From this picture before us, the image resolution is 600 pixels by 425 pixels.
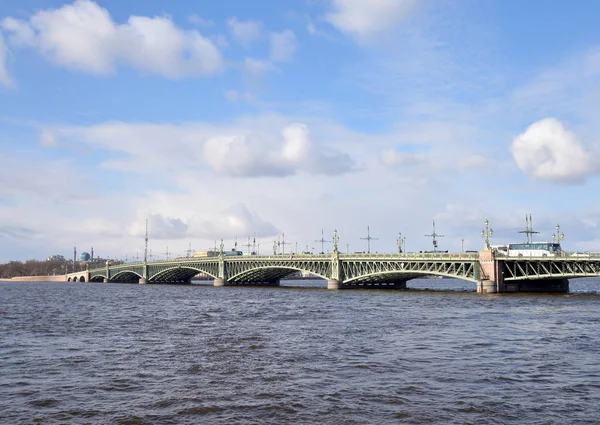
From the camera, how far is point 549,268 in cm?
7975

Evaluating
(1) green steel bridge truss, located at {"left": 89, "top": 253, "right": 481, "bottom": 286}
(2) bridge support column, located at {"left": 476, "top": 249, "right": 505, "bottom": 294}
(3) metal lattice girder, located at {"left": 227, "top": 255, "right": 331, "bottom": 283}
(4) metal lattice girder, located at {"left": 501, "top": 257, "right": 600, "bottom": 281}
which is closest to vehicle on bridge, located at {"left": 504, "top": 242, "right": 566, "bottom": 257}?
(4) metal lattice girder, located at {"left": 501, "top": 257, "right": 600, "bottom": 281}

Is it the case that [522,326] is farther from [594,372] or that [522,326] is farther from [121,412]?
[121,412]

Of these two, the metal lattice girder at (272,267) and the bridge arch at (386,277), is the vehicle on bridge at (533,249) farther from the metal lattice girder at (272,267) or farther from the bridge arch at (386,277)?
the metal lattice girder at (272,267)

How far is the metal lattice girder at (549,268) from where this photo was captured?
244 feet

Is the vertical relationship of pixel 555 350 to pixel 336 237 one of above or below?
below

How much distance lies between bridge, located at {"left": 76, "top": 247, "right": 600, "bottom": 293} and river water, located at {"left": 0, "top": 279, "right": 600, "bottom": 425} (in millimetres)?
31602

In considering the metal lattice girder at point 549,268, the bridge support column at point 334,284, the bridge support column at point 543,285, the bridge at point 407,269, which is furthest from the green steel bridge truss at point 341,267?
the bridge support column at point 543,285

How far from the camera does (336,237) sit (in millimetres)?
121625

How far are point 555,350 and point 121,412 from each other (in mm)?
24417

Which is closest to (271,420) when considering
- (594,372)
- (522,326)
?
(594,372)

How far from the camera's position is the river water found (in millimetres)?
20359

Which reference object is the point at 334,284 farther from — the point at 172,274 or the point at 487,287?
the point at 172,274

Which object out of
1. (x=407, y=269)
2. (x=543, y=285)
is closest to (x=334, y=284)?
(x=407, y=269)

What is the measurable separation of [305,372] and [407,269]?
6836 cm
